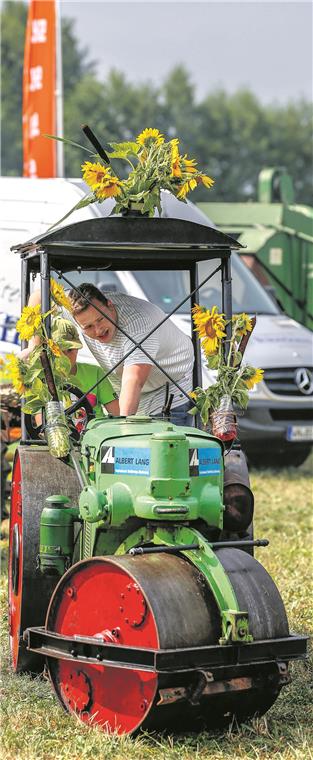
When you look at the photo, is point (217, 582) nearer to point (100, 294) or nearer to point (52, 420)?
point (52, 420)

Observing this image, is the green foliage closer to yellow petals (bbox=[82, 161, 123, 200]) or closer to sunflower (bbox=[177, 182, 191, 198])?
sunflower (bbox=[177, 182, 191, 198])

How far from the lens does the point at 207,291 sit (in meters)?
12.9

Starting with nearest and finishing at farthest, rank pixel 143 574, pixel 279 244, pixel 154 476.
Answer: pixel 143 574, pixel 154 476, pixel 279 244

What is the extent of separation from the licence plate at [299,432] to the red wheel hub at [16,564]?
707cm

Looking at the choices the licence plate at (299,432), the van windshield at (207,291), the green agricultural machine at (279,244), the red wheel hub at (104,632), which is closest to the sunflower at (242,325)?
the red wheel hub at (104,632)

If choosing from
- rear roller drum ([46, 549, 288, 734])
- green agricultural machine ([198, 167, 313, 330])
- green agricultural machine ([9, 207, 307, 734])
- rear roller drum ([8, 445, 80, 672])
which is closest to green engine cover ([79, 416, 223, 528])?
green agricultural machine ([9, 207, 307, 734])

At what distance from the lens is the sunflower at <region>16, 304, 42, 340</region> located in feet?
18.8

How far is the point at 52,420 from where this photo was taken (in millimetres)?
5645

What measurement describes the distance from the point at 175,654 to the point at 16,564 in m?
1.42

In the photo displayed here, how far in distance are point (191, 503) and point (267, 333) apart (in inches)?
330

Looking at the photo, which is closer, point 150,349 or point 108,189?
point 108,189

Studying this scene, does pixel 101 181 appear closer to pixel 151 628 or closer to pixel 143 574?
pixel 143 574

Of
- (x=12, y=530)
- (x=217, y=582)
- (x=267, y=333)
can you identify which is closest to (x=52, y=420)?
(x=12, y=530)

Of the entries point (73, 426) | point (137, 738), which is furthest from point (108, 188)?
point (137, 738)
